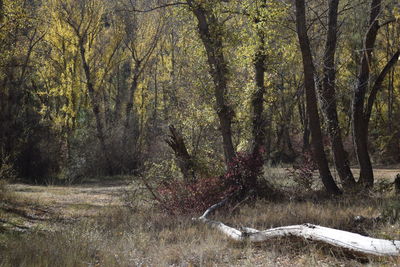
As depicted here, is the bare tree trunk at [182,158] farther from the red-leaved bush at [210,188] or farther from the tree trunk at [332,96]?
the tree trunk at [332,96]

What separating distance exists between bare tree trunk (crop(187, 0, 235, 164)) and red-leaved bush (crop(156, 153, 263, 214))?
2.03ft

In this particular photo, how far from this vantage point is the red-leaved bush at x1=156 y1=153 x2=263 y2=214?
10095 mm

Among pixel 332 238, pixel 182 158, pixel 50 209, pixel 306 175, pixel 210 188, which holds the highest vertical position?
pixel 182 158

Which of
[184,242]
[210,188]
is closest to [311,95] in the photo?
[210,188]


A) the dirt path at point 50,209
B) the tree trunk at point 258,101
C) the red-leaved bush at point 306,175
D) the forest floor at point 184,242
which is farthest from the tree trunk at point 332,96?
the dirt path at point 50,209

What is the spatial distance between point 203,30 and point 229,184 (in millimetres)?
4099

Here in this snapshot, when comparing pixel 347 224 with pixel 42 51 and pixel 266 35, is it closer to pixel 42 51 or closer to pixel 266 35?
pixel 266 35

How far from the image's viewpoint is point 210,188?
1045 centimetres

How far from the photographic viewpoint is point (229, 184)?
11078 millimetres

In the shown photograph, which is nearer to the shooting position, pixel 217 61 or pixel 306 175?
pixel 217 61

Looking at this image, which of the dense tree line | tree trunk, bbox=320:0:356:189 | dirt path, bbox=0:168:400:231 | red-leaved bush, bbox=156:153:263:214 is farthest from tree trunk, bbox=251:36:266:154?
dirt path, bbox=0:168:400:231

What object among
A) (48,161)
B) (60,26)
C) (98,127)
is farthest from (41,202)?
(60,26)

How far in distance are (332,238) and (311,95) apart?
19.0 ft

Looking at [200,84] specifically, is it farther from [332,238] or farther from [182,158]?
[332,238]
